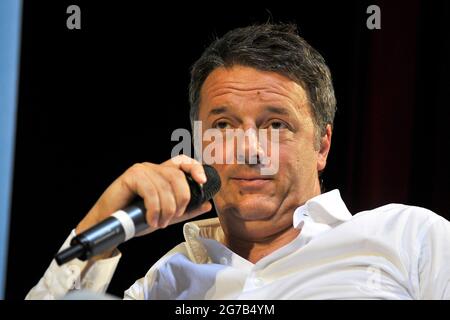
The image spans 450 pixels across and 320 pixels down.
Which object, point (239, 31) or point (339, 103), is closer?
point (239, 31)

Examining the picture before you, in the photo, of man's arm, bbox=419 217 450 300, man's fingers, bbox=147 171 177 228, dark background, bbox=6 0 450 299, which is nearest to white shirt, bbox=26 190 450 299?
man's arm, bbox=419 217 450 300

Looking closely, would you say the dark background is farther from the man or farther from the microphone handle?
the microphone handle

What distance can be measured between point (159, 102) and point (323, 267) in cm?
93

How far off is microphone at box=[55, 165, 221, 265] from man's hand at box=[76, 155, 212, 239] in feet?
0.06

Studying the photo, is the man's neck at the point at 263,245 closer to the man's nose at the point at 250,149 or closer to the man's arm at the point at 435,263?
the man's nose at the point at 250,149

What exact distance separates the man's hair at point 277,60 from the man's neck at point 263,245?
29 cm

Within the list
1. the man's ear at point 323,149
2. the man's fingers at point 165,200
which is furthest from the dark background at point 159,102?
the man's fingers at point 165,200

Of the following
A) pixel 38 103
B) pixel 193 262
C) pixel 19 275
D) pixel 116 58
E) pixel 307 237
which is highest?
pixel 116 58

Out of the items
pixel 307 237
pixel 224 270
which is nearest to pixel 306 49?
pixel 307 237

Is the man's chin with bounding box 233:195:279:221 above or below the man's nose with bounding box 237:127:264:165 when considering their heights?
below

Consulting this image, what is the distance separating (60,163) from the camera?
191 centimetres

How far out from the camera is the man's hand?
1110 millimetres

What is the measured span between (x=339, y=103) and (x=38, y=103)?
99cm

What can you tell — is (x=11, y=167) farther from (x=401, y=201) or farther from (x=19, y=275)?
(x=401, y=201)
